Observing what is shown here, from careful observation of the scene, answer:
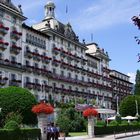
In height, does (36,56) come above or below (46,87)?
above

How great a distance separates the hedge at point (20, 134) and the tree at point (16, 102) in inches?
514

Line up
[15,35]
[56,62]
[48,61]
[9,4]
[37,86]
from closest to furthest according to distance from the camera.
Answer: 1. [15,35]
2. [9,4]
3. [37,86]
4. [48,61]
5. [56,62]

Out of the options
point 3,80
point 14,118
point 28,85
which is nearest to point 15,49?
point 3,80

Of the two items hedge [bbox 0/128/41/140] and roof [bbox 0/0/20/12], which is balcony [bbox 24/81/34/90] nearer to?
roof [bbox 0/0/20/12]

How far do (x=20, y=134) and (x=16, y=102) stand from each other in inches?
642

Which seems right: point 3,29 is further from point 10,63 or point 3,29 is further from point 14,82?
point 14,82

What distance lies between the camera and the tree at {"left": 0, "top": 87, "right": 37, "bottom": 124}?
44.8 metres

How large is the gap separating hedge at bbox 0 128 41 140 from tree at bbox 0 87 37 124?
1306 cm

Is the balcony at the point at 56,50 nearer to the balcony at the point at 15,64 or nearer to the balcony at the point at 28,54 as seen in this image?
the balcony at the point at 28,54

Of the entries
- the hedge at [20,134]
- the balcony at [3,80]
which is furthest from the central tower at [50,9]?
the hedge at [20,134]

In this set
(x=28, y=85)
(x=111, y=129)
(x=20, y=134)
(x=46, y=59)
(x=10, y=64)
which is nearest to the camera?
(x=20, y=134)

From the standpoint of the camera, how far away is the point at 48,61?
3054 inches

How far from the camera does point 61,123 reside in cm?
4472

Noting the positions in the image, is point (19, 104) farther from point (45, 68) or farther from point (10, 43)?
point (45, 68)
